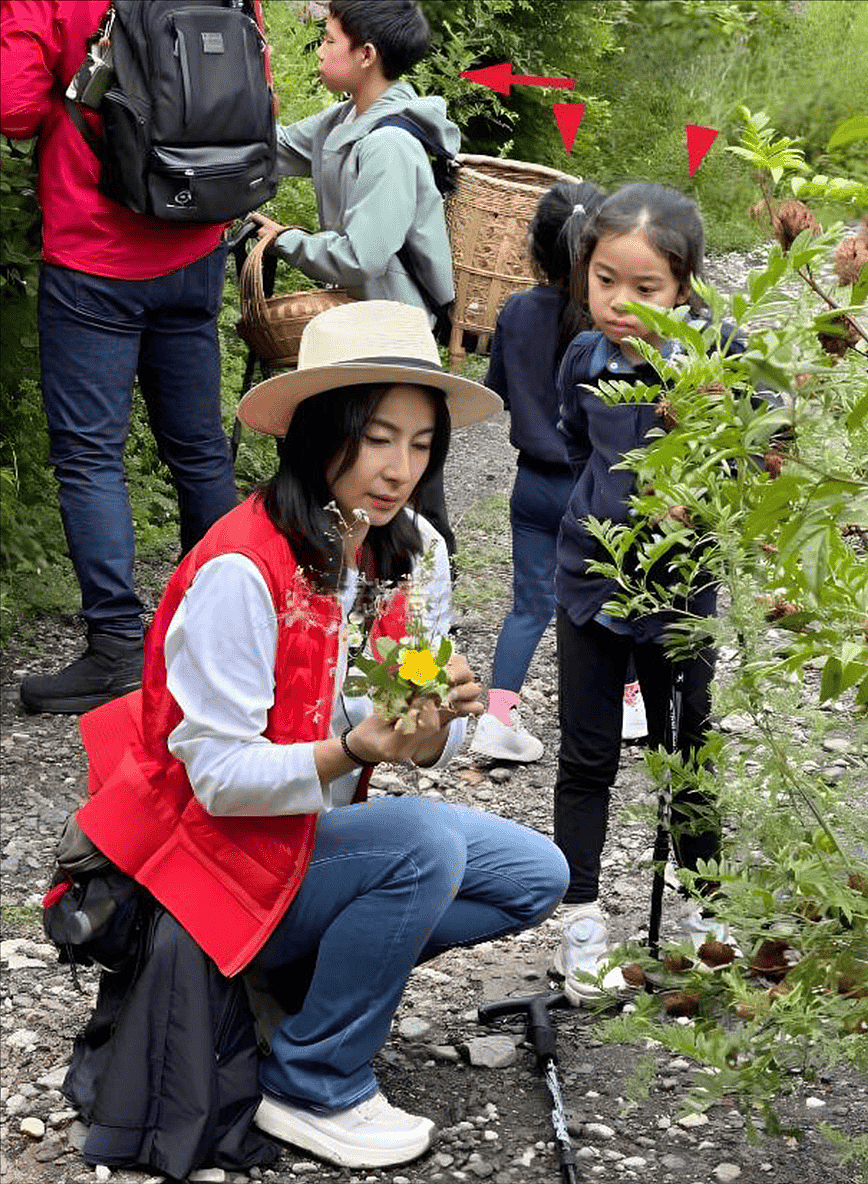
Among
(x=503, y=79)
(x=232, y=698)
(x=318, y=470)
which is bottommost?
(x=232, y=698)

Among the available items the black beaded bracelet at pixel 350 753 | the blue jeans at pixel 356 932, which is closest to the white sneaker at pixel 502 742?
the blue jeans at pixel 356 932

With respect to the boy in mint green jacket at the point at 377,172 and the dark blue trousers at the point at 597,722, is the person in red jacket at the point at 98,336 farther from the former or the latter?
the dark blue trousers at the point at 597,722

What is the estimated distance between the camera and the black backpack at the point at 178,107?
14.2ft

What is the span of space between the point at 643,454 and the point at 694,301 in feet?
4.48

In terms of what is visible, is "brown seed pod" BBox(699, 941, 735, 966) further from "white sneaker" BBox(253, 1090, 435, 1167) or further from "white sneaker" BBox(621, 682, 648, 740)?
"white sneaker" BBox(621, 682, 648, 740)

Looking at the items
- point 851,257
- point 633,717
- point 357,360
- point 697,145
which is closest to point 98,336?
point 633,717

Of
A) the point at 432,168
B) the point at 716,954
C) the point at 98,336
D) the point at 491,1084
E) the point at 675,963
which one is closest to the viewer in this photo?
the point at 716,954

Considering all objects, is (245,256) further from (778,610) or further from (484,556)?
(778,610)

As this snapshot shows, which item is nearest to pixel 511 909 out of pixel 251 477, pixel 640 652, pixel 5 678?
pixel 640 652

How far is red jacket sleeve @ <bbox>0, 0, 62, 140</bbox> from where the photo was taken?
4.25m

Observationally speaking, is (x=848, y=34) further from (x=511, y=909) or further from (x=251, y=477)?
(x=511, y=909)

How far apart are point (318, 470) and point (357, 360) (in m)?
0.18

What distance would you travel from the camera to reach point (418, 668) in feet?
8.18

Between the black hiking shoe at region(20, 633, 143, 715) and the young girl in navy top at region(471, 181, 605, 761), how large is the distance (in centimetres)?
90
